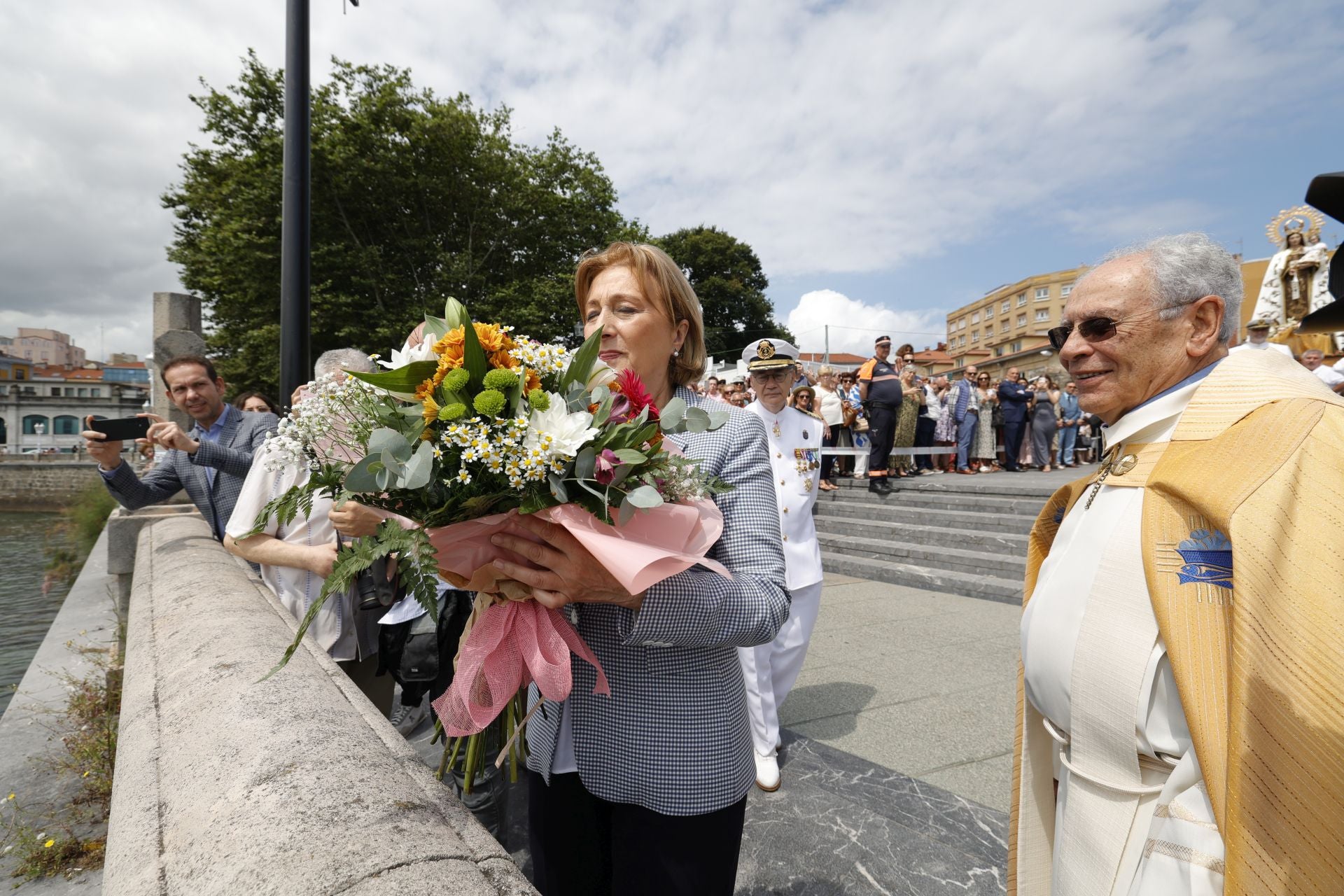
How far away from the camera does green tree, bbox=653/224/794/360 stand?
159 feet

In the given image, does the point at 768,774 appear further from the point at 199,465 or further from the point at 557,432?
the point at 199,465

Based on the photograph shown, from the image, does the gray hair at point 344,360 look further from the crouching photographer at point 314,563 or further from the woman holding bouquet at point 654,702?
the woman holding bouquet at point 654,702

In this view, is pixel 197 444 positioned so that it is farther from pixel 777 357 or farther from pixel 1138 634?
pixel 1138 634

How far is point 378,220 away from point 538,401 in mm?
22706

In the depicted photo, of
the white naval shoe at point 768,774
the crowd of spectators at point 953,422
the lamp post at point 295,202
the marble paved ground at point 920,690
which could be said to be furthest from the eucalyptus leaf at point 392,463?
the crowd of spectators at point 953,422

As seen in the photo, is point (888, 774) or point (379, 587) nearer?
point (379, 587)

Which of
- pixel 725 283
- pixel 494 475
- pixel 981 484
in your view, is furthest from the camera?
pixel 725 283

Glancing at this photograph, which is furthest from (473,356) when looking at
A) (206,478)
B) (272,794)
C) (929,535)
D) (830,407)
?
(830,407)

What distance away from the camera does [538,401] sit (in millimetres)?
1262

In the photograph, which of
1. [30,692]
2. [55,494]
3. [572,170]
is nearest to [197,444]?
[30,692]

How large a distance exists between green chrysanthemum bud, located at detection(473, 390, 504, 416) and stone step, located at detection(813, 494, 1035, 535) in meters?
7.93

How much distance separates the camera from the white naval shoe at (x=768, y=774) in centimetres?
334

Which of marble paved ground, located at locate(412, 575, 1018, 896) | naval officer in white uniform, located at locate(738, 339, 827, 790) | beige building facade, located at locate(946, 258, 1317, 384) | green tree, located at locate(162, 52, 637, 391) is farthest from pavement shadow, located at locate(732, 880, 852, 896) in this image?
beige building facade, located at locate(946, 258, 1317, 384)

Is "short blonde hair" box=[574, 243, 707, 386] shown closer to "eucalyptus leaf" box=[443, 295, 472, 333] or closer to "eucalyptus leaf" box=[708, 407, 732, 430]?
"eucalyptus leaf" box=[708, 407, 732, 430]
